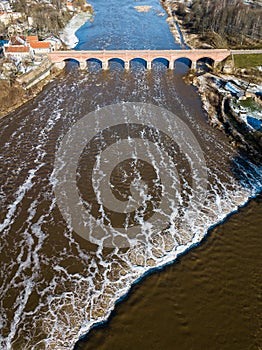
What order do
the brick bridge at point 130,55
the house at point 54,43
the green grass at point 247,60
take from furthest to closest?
1. the house at point 54,43
2. the brick bridge at point 130,55
3. the green grass at point 247,60

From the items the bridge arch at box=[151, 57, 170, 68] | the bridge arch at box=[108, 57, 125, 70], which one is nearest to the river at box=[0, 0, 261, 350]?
the bridge arch at box=[108, 57, 125, 70]

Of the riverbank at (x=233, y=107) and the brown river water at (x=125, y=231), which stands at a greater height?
the riverbank at (x=233, y=107)

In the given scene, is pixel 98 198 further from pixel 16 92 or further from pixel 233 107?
pixel 16 92

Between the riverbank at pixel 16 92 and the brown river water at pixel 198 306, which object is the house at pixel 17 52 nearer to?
the riverbank at pixel 16 92

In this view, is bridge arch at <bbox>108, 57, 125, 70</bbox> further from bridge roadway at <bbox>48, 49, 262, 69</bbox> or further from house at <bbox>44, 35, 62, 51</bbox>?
house at <bbox>44, 35, 62, 51</bbox>

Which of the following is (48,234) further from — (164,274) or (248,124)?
(248,124)

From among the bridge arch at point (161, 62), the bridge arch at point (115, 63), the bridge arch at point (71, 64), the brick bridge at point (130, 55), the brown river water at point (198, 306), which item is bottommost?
the brown river water at point (198, 306)

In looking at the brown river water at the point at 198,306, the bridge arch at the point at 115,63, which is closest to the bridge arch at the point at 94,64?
the bridge arch at the point at 115,63
